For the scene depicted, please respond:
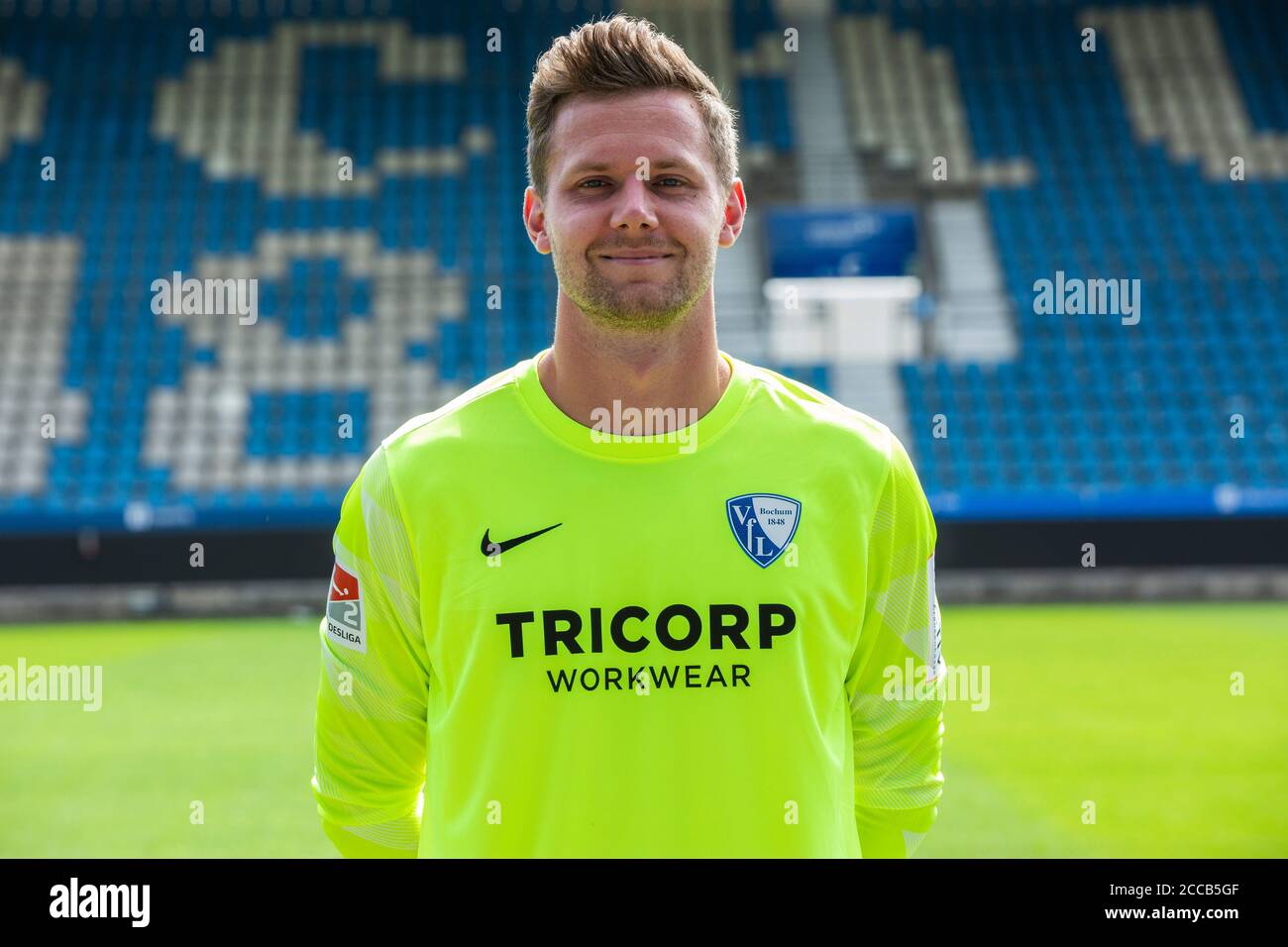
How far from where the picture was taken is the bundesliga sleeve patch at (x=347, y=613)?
5.61ft

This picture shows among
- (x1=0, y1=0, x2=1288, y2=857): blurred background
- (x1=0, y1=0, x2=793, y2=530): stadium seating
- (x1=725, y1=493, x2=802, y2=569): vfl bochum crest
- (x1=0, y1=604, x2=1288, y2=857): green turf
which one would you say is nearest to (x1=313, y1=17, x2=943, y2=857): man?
(x1=725, y1=493, x2=802, y2=569): vfl bochum crest

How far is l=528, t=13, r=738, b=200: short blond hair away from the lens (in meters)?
1.59

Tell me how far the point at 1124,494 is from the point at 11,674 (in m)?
9.13

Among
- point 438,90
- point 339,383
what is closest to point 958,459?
point 339,383

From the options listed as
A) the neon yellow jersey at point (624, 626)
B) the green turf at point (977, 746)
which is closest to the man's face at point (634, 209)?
the neon yellow jersey at point (624, 626)

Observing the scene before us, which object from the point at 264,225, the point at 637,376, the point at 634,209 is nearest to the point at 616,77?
the point at 634,209

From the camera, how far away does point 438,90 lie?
1658cm

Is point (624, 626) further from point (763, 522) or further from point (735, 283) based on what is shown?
point (735, 283)

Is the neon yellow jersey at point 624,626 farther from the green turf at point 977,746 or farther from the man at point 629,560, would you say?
the green turf at point 977,746

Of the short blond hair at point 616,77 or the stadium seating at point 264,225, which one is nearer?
the short blond hair at point 616,77

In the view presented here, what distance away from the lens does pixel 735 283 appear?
50.0ft

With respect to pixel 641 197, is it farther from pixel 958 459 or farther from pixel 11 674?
pixel 958 459

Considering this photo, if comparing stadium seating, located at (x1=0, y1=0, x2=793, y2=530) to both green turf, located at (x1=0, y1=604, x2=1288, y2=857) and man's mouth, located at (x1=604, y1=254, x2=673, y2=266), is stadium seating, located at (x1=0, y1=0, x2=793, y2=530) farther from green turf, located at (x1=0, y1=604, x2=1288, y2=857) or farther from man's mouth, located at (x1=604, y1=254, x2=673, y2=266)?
man's mouth, located at (x1=604, y1=254, x2=673, y2=266)

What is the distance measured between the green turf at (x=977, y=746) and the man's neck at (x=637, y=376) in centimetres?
341
